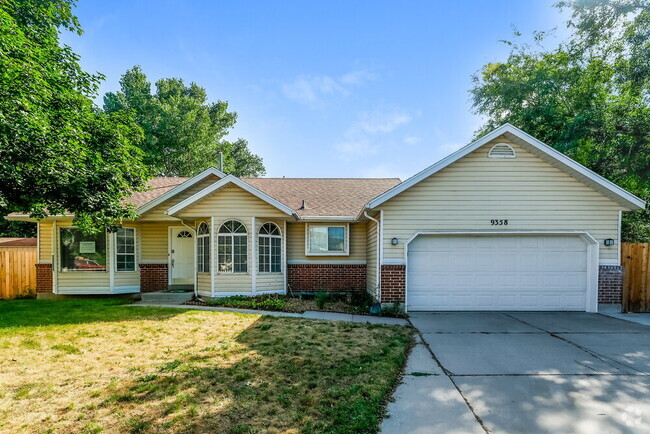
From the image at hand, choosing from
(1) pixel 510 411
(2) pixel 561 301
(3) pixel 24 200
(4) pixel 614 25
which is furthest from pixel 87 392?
(4) pixel 614 25

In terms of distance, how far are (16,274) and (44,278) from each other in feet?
5.95

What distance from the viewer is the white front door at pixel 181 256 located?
12.1 m

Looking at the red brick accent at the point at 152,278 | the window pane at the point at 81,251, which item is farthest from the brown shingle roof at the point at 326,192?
the window pane at the point at 81,251

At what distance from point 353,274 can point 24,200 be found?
9519 millimetres

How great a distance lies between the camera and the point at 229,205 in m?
10.4

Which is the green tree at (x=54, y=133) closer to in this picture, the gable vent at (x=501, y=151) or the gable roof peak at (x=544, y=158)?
the gable roof peak at (x=544, y=158)

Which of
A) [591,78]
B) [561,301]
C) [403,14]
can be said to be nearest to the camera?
[561,301]

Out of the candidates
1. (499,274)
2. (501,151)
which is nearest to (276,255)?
(499,274)

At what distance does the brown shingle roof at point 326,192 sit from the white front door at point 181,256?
3647mm

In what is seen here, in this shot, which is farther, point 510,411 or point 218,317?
point 218,317

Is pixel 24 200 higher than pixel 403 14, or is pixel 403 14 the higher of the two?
pixel 403 14

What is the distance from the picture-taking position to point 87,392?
161 inches

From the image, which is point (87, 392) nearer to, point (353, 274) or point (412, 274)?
point (412, 274)

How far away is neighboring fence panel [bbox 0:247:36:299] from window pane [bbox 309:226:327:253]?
1075 centimetres
